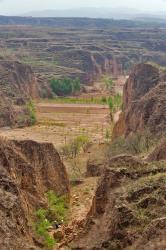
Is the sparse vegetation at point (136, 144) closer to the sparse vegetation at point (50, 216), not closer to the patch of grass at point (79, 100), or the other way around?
the sparse vegetation at point (50, 216)

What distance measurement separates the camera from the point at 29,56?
596 ft

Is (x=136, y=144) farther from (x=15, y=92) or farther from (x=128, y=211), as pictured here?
(x=15, y=92)

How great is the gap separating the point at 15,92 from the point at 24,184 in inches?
3080

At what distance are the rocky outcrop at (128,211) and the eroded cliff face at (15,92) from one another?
212 ft

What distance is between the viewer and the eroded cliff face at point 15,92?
10375cm

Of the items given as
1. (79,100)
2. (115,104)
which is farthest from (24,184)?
(79,100)

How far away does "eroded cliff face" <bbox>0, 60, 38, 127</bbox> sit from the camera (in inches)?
4085

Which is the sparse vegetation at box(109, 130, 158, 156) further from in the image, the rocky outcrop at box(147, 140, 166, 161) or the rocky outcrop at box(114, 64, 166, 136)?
the rocky outcrop at box(147, 140, 166, 161)

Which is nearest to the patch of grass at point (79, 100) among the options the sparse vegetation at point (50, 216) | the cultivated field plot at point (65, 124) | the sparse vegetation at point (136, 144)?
the cultivated field plot at point (65, 124)

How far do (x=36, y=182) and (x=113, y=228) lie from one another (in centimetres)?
1620

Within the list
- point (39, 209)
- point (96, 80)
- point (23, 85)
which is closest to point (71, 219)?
point (39, 209)

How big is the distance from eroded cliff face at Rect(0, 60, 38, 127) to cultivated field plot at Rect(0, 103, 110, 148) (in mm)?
3096

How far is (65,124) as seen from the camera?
10825 centimetres

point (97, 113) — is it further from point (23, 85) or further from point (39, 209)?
point (39, 209)
